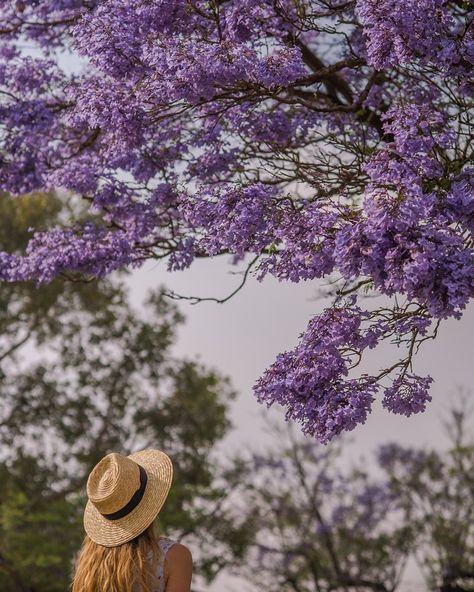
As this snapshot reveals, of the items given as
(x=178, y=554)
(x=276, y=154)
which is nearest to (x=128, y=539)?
(x=178, y=554)

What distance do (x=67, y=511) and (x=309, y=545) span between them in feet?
15.3

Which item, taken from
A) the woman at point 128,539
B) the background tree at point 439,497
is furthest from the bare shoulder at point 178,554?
the background tree at point 439,497

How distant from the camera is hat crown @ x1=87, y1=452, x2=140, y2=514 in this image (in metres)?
4.25

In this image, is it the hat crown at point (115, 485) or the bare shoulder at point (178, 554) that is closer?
the bare shoulder at point (178, 554)

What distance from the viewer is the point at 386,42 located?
5.69 meters

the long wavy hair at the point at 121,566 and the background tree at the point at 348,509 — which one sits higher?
the background tree at the point at 348,509

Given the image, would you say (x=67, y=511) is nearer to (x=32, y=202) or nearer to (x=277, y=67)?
(x=32, y=202)

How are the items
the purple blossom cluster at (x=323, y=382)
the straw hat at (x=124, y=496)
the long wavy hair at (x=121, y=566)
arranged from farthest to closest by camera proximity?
the purple blossom cluster at (x=323, y=382), the straw hat at (x=124, y=496), the long wavy hair at (x=121, y=566)

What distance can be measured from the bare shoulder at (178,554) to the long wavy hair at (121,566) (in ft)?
0.19

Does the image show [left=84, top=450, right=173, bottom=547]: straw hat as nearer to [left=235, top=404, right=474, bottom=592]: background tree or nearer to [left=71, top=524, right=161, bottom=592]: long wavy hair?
[left=71, top=524, right=161, bottom=592]: long wavy hair

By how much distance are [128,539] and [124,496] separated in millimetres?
259

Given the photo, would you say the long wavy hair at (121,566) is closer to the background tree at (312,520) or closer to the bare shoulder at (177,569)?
the bare shoulder at (177,569)

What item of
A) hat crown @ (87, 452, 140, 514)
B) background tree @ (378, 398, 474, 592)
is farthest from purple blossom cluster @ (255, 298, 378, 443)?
background tree @ (378, 398, 474, 592)

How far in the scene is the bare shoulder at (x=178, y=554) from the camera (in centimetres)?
399
